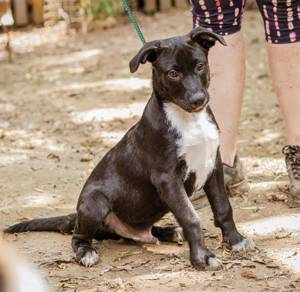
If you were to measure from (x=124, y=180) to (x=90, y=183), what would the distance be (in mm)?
187

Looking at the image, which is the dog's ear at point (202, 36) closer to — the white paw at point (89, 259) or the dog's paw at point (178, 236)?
the dog's paw at point (178, 236)

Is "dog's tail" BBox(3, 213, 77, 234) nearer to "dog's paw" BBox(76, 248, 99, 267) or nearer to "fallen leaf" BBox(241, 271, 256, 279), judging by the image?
"dog's paw" BBox(76, 248, 99, 267)

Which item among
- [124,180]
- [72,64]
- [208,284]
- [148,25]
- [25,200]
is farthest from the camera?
[148,25]

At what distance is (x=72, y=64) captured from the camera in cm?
852

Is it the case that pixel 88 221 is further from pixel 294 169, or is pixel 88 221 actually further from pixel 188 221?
pixel 294 169

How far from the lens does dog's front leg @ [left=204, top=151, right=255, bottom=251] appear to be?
3.27m

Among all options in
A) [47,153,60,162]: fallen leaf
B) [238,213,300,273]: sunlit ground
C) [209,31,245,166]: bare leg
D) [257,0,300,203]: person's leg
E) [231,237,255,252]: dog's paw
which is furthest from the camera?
[47,153,60,162]: fallen leaf

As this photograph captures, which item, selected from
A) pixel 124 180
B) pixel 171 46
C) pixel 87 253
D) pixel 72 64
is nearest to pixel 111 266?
pixel 87 253

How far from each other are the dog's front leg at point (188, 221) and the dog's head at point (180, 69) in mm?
367

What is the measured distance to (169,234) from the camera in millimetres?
3514

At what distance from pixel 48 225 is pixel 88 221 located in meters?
0.44

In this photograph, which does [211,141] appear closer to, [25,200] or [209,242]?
[209,242]

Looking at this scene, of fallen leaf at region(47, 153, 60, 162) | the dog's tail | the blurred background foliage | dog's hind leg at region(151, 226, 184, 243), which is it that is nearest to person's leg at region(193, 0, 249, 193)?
dog's hind leg at region(151, 226, 184, 243)

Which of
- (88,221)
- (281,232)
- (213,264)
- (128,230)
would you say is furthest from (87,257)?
(281,232)
